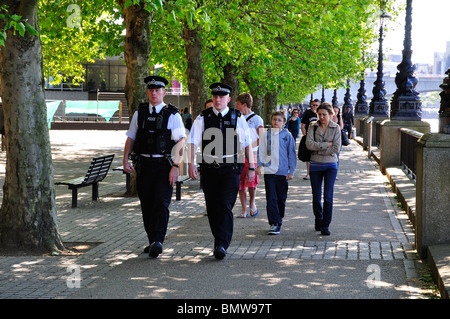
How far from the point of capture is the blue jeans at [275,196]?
32.0ft

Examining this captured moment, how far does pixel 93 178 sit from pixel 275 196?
201 inches

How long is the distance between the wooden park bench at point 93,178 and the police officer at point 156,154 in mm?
5267

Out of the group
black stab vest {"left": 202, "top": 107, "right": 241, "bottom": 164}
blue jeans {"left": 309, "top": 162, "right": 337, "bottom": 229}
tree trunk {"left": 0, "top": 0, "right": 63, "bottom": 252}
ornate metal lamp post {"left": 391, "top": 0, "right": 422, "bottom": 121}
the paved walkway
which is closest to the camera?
the paved walkway

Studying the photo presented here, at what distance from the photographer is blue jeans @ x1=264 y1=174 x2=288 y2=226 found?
9.77 metres

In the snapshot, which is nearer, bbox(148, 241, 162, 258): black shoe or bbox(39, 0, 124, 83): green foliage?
bbox(148, 241, 162, 258): black shoe

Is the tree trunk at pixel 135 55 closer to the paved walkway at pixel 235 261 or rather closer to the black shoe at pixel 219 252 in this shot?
the paved walkway at pixel 235 261

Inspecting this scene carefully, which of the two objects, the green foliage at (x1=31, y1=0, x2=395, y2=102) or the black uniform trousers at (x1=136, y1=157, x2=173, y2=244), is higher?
the green foliage at (x1=31, y1=0, x2=395, y2=102)

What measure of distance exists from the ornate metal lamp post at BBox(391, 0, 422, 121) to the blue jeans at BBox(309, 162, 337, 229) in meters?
9.41

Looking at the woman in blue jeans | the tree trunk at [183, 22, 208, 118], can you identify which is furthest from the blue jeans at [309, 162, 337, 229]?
the tree trunk at [183, 22, 208, 118]

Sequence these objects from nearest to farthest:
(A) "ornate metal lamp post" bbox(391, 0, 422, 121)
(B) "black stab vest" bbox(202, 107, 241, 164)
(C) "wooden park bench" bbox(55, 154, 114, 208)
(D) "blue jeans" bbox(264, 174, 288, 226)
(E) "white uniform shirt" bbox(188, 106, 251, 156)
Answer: (B) "black stab vest" bbox(202, 107, 241, 164) → (E) "white uniform shirt" bbox(188, 106, 251, 156) → (D) "blue jeans" bbox(264, 174, 288, 226) → (C) "wooden park bench" bbox(55, 154, 114, 208) → (A) "ornate metal lamp post" bbox(391, 0, 422, 121)

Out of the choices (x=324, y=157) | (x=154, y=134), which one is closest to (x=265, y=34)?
(x=324, y=157)

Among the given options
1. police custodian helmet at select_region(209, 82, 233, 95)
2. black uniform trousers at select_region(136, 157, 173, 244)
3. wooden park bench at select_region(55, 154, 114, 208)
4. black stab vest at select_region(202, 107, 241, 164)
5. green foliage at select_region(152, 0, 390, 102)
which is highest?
green foliage at select_region(152, 0, 390, 102)

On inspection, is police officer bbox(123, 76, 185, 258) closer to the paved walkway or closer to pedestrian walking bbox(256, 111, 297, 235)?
the paved walkway
